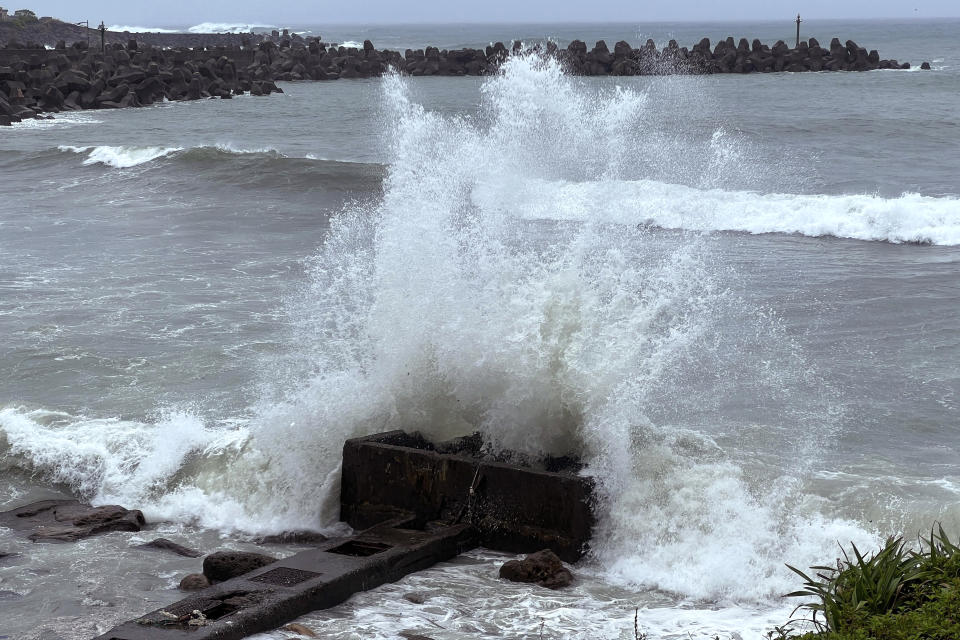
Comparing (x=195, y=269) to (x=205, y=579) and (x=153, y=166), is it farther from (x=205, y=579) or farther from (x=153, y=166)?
(x=153, y=166)

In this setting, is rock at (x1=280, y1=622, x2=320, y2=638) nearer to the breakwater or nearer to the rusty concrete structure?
the rusty concrete structure

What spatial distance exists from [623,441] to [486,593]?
131cm

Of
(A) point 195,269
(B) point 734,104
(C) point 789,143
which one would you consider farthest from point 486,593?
(B) point 734,104

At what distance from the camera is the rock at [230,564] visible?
5.68 meters

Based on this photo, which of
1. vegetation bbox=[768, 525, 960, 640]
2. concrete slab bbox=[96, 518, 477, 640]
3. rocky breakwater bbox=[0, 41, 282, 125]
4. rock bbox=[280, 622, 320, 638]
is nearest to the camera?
vegetation bbox=[768, 525, 960, 640]

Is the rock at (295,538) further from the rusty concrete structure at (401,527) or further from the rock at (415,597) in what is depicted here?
the rock at (415,597)

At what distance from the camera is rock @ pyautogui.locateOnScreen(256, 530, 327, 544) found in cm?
648

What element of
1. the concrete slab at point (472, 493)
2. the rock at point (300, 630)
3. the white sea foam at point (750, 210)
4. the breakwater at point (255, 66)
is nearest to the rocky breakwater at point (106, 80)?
the breakwater at point (255, 66)

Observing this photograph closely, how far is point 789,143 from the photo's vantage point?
25422mm

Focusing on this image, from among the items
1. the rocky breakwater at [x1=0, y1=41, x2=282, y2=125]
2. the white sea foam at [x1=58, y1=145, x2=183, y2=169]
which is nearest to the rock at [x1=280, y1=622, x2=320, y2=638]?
the white sea foam at [x1=58, y1=145, x2=183, y2=169]

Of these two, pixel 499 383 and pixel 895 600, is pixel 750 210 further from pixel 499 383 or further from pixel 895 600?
pixel 895 600

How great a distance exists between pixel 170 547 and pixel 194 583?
705 millimetres

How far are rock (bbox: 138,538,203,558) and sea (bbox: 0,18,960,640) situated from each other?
79mm

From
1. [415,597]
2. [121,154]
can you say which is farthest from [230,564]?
[121,154]
